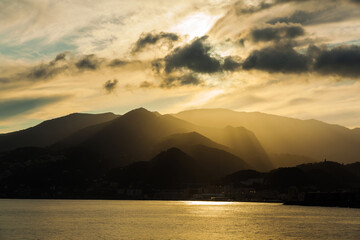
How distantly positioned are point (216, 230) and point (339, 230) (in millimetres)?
42900

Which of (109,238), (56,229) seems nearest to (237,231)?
(109,238)

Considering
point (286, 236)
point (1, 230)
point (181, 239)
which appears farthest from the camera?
point (1, 230)

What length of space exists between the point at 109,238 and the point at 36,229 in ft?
127

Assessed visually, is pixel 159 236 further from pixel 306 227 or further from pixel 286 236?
pixel 306 227

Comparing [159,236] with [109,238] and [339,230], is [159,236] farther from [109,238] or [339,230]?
[339,230]

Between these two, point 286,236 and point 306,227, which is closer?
point 286,236

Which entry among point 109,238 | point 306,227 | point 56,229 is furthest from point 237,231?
point 56,229

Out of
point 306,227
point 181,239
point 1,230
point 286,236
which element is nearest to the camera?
point 181,239

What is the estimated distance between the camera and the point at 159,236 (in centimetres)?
14438

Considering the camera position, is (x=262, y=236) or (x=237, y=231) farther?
(x=237, y=231)

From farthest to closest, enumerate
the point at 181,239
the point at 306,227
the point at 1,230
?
1. the point at 306,227
2. the point at 1,230
3. the point at 181,239

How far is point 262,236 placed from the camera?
148 m

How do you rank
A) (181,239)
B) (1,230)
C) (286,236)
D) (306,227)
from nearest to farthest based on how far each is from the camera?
(181,239)
(286,236)
(1,230)
(306,227)

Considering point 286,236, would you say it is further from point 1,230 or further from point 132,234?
point 1,230
